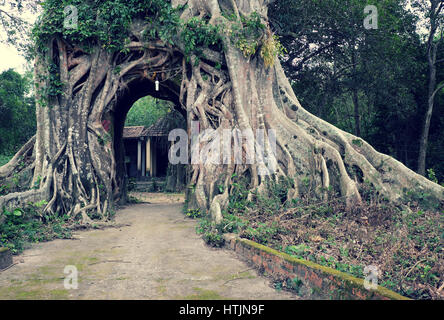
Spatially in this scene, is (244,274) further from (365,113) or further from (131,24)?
(365,113)

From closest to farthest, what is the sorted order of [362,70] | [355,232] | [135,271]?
1. [135,271]
2. [355,232]
3. [362,70]

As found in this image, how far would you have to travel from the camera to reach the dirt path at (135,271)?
3.58 meters

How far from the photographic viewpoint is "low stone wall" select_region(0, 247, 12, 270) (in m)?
4.41

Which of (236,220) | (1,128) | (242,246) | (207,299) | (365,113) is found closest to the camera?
(207,299)

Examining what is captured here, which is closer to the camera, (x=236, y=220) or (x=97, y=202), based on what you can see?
(x=236, y=220)

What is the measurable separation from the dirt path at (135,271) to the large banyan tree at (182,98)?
168 cm

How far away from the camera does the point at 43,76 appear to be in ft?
27.7

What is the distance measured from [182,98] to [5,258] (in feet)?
19.9

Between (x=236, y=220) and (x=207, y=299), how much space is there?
2.72 m

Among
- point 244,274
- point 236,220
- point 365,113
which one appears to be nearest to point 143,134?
point 365,113

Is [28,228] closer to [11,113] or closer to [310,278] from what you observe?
[310,278]

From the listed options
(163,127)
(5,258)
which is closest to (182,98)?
(5,258)

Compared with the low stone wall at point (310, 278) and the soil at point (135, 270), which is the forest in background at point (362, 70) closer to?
the soil at point (135, 270)

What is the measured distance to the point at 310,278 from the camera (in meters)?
3.46
